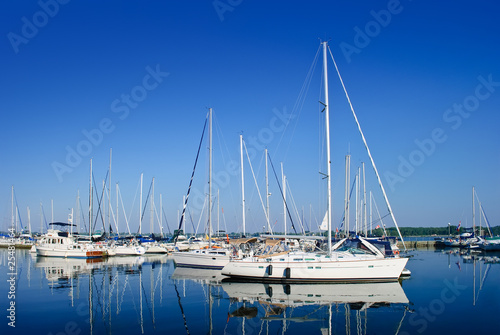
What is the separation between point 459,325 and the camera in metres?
15.1

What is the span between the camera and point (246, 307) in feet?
59.9

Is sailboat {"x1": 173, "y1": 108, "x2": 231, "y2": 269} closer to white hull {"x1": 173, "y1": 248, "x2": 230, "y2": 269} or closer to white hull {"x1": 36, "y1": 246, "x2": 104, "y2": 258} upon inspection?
white hull {"x1": 173, "y1": 248, "x2": 230, "y2": 269}

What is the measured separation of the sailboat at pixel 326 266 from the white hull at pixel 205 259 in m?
7.53

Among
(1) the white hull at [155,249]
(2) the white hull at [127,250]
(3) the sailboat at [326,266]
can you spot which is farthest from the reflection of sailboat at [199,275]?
(1) the white hull at [155,249]

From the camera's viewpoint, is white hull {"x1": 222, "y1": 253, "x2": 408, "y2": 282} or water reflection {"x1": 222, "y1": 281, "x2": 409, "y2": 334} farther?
white hull {"x1": 222, "y1": 253, "x2": 408, "y2": 282}

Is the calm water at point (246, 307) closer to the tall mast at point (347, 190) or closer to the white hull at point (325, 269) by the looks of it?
the white hull at point (325, 269)

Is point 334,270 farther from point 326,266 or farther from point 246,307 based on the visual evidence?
point 246,307

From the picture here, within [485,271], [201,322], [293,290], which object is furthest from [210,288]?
[485,271]

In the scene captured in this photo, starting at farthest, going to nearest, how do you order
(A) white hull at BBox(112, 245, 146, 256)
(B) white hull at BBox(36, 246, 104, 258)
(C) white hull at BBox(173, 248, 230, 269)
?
1. (A) white hull at BBox(112, 245, 146, 256)
2. (B) white hull at BBox(36, 246, 104, 258)
3. (C) white hull at BBox(173, 248, 230, 269)

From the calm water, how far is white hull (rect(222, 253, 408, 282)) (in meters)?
0.81

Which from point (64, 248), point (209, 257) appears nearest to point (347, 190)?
point (209, 257)

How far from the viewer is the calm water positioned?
14719 millimetres

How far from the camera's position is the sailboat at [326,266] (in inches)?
947

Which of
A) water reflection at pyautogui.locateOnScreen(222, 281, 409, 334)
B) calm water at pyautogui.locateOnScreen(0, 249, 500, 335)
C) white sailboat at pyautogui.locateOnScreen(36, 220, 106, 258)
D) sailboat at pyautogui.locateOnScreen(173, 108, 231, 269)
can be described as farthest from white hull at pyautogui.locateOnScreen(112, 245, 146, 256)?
water reflection at pyautogui.locateOnScreen(222, 281, 409, 334)
